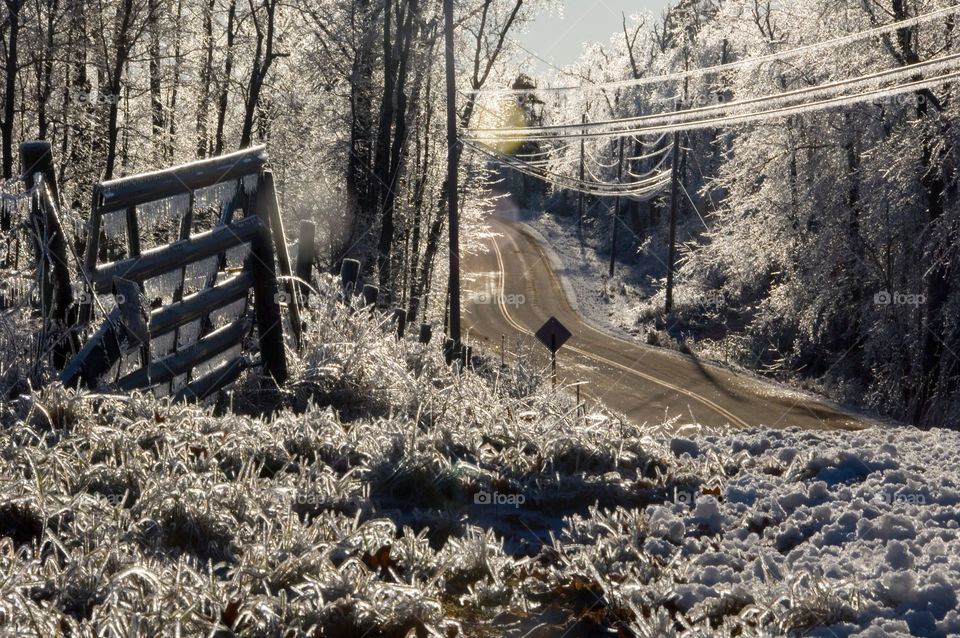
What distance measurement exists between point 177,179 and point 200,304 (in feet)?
2.92

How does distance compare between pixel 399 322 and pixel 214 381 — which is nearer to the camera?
pixel 214 381

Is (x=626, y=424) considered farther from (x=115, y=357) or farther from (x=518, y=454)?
(x=115, y=357)

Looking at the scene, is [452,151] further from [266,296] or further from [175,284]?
[175,284]

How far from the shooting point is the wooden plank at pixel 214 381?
580cm

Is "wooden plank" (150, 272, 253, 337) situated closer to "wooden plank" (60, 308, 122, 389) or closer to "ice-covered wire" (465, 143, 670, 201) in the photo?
"wooden plank" (60, 308, 122, 389)

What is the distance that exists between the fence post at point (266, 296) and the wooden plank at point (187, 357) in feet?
0.64

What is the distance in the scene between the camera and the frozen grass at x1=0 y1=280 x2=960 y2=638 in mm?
2732

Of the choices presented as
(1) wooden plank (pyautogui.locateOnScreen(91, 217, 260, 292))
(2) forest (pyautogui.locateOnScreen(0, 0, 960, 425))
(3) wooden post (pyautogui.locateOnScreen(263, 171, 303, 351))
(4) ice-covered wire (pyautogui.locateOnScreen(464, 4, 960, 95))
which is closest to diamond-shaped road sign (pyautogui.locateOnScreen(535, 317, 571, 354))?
(4) ice-covered wire (pyautogui.locateOnScreen(464, 4, 960, 95))

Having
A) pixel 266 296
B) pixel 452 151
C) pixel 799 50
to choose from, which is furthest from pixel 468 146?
pixel 266 296

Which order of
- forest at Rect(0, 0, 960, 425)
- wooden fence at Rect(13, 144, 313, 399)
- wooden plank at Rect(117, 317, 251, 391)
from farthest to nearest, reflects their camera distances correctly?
forest at Rect(0, 0, 960, 425), wooden plank at Rect(117, 317, 251, 391), wooden fence at Rect(13, 144, 313, 399)

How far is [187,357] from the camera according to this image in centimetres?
580

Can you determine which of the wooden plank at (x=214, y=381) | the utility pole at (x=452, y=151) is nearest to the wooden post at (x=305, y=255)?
the wooden plank at (x=214, y=381)

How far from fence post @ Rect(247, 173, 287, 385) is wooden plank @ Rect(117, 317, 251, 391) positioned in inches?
7.7

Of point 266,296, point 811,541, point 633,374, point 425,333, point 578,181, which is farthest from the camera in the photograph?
point 578,181
